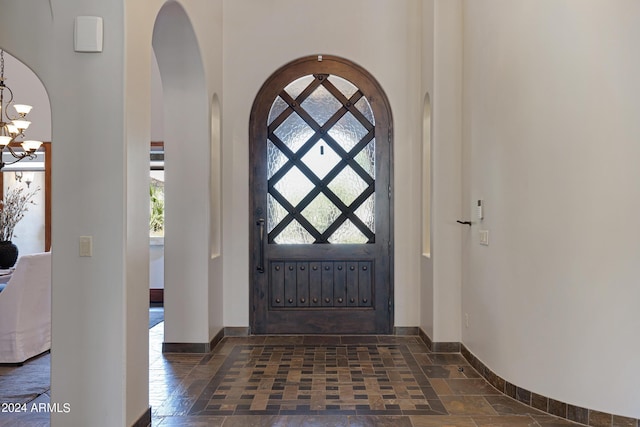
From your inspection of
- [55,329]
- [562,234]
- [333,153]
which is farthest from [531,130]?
[55,329]

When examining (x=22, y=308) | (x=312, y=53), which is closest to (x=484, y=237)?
(x=312, y=53)

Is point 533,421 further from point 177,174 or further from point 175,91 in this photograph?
point 175,91

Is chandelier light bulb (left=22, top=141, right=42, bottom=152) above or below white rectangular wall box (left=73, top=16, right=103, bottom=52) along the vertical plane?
below

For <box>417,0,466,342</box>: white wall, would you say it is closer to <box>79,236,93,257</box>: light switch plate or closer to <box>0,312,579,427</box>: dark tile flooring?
<box>0,312,579,427</box>: dark tile flooring

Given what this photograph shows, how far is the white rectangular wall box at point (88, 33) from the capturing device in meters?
2.52

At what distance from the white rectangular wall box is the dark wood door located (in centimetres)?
247

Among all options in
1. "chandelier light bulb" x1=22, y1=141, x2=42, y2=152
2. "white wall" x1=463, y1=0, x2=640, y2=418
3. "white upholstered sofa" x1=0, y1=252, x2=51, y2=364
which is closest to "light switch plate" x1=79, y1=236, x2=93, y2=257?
"white upholstered sofa" x1=0, y1=252, x2=51, y2=364

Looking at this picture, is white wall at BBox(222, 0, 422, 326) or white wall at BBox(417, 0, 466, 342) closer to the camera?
white wall at BBox(417, 0, 466, 342)

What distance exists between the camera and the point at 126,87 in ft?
8.38

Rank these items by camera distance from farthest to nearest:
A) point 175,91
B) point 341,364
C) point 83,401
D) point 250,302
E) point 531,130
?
point 250,302 → point 175,91 → point 341,364 → point 531,130 → point 83,401

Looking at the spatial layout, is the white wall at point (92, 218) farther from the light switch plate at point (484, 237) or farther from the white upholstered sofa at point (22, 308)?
the light switch plate at point (484, 237)

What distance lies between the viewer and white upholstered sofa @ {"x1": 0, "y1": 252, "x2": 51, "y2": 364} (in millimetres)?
4059

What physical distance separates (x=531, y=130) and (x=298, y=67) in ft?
8.55

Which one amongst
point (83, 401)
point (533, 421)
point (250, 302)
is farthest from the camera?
point (250, 302)
